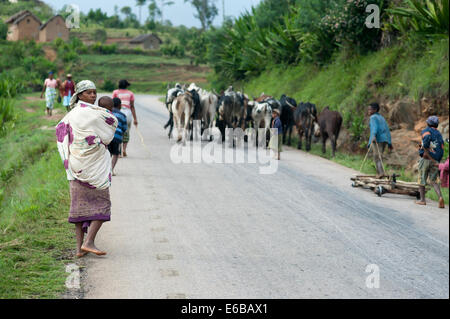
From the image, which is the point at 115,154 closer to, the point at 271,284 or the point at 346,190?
the point at 346,190

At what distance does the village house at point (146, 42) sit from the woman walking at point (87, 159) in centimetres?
8852

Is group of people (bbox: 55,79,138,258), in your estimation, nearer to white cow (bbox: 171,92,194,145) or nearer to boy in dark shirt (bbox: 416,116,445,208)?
boy in dark shirt (bbox: 416,116,445,208)

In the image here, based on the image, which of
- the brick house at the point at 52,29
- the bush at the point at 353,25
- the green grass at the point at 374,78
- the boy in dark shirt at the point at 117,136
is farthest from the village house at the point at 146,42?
the boy in dark shirt at the point at 117,136

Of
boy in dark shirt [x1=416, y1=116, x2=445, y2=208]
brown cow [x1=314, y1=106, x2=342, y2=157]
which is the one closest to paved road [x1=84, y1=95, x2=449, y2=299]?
boy in dark shirt [x1=416, y1=116, x2=445, y2=208]

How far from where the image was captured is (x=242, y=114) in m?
19.7

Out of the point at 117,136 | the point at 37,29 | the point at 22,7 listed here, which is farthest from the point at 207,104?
the point at 37,29

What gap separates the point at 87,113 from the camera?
675 cm

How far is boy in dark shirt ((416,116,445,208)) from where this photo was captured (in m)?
10.6

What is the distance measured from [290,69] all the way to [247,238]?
21.6m

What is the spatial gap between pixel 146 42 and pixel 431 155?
86.9m

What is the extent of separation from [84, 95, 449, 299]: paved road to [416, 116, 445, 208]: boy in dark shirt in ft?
1.32

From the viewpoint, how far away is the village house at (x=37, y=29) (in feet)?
181

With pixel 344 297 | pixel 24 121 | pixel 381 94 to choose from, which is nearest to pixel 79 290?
pixel 344 297

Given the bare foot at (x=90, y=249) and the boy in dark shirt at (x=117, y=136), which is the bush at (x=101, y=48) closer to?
the boy in dark shirt at (x=117, y=136)
